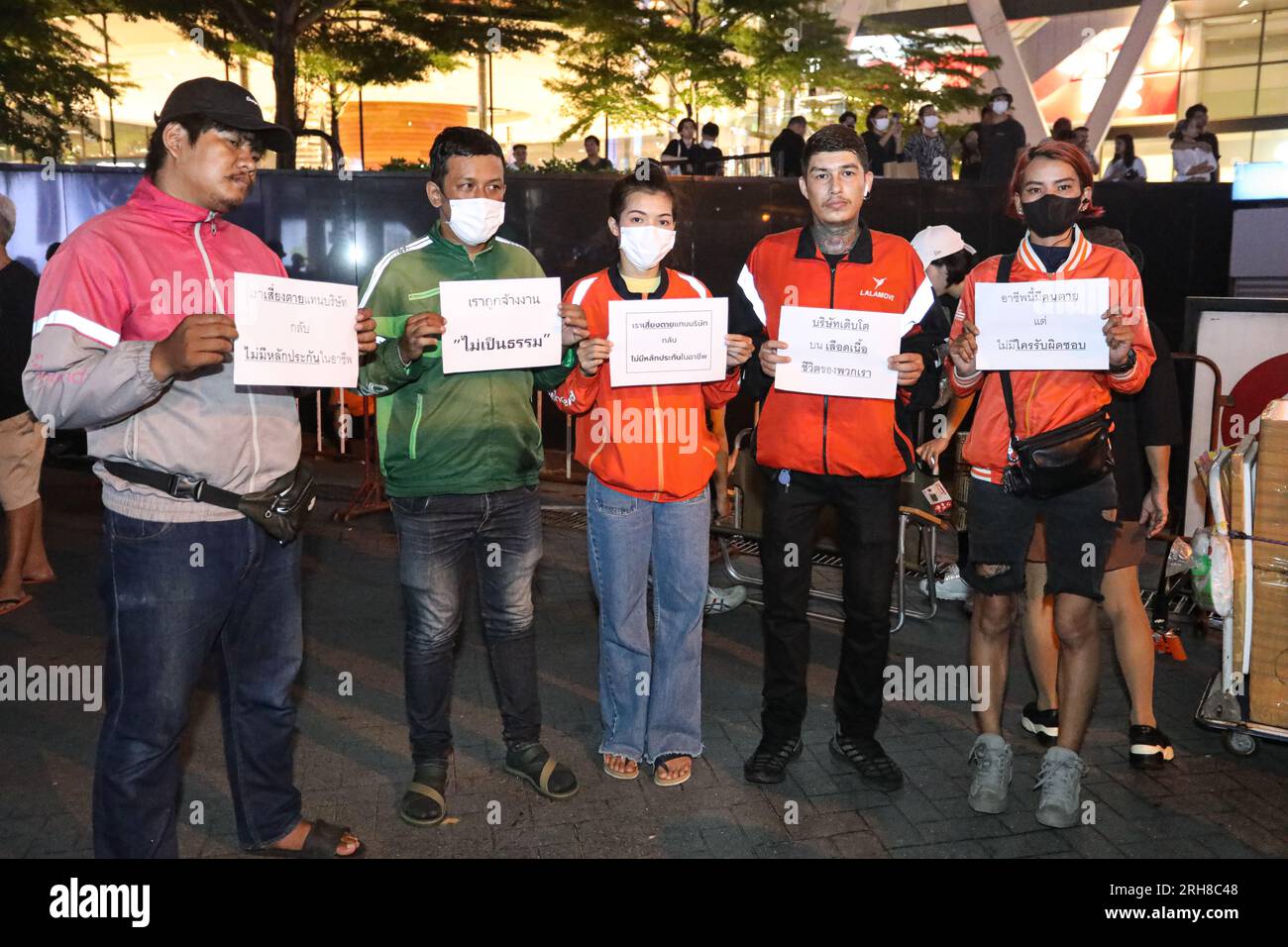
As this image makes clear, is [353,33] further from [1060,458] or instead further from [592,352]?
[1060,458]

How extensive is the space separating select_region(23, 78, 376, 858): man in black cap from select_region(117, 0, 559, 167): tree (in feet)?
49.0

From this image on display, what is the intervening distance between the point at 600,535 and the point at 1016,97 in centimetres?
2861

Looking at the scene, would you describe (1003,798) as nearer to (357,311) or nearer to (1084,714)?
(1084,714)

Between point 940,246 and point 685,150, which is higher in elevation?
point 685,150

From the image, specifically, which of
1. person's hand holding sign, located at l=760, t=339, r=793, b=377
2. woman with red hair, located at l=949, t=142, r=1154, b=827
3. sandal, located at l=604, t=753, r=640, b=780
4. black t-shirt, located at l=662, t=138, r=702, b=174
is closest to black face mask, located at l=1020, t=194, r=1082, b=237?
woman with red hair, located at l=949, t=142, r=1154, b=827

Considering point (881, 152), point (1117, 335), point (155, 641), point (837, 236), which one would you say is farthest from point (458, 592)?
point (881, 152)

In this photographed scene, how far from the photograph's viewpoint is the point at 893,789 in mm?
4418

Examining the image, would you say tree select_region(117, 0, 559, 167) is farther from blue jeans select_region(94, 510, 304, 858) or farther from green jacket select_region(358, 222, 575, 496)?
blue jeans select_region(94, 510, 304, 858)

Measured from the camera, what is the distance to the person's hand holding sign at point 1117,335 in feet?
12.5

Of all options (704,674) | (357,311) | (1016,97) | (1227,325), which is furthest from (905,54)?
(357,311)

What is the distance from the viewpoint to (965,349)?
4090mm

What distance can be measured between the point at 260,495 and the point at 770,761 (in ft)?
7.51

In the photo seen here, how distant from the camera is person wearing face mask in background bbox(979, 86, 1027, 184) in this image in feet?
49.7

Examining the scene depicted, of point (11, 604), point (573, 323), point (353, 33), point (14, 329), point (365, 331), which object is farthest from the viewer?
point (353, 33)
